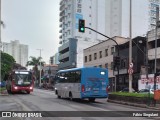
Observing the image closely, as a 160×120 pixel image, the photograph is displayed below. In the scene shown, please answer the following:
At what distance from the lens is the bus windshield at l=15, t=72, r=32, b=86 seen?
4322 cm

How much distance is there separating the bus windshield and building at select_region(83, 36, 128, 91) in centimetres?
2483

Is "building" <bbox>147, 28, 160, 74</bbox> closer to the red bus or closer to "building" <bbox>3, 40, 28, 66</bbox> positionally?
the red bus

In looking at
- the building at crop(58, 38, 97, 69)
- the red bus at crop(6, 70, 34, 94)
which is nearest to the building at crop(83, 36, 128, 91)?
the building at crop(58, 38, 97, 69)

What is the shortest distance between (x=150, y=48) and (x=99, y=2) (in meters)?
65.4

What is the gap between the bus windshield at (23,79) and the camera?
1702 inches

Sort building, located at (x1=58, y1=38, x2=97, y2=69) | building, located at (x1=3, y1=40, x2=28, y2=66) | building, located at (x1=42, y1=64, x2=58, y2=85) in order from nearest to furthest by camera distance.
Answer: building, located at (x1=42, y1=64, x2=58, y2=85), building, located at (x1=58, y1=38, x2=97, y2=69), building, located at (x1=3, y1=40, x2=28, y2=66)

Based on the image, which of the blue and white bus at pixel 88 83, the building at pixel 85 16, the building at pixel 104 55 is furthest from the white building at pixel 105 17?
the blue and white bus at pixel 88 83

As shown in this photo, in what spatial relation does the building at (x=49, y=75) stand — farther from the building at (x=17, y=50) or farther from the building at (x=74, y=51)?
the building at (x=17, y=50)

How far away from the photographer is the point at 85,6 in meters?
118

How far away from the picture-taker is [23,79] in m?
43.5

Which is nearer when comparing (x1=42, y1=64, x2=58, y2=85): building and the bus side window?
the bus side window

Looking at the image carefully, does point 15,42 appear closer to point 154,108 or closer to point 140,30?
point 140,30

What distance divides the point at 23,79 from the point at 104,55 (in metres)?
29.0

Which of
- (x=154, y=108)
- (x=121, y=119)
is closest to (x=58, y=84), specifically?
(x=154, y=108)
